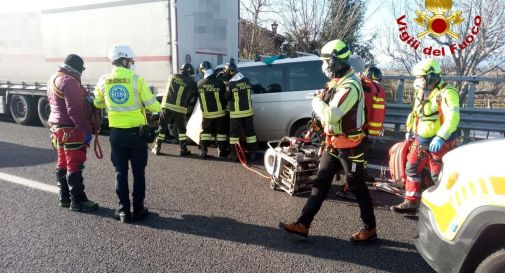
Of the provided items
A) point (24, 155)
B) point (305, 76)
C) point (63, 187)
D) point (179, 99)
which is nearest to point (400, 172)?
point (305, 76)

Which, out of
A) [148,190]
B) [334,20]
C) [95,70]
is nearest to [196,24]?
[95,70]

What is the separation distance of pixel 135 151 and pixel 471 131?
650 cm

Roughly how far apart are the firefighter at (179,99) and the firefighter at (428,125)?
13.6 ft

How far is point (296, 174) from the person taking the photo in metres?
4.98

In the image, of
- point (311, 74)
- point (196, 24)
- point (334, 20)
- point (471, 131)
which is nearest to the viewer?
point (311, 74)

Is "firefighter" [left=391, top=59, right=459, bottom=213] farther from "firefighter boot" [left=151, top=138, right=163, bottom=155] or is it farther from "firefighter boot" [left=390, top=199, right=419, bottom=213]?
"firefighter boot" [left=151, top=138, right=163, bottom=155]

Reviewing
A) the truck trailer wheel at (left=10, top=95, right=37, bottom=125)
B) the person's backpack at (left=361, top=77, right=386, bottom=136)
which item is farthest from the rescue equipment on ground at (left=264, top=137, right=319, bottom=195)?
the truck trailer wheel at (left=10, top=95, right=37, bottom=125)

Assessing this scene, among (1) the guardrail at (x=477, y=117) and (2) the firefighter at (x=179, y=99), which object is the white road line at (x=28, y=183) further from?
(1) the guardrail at (x=477, y=117)

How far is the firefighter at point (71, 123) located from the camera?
4.22m

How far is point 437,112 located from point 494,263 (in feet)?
8.40

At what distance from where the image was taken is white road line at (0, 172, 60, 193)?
5.21 metres

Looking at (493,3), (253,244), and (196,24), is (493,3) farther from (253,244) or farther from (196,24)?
(253,244)

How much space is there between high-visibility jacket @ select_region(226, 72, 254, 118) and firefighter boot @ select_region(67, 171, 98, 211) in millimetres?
3006

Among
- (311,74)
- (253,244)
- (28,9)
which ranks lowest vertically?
(253,244)
